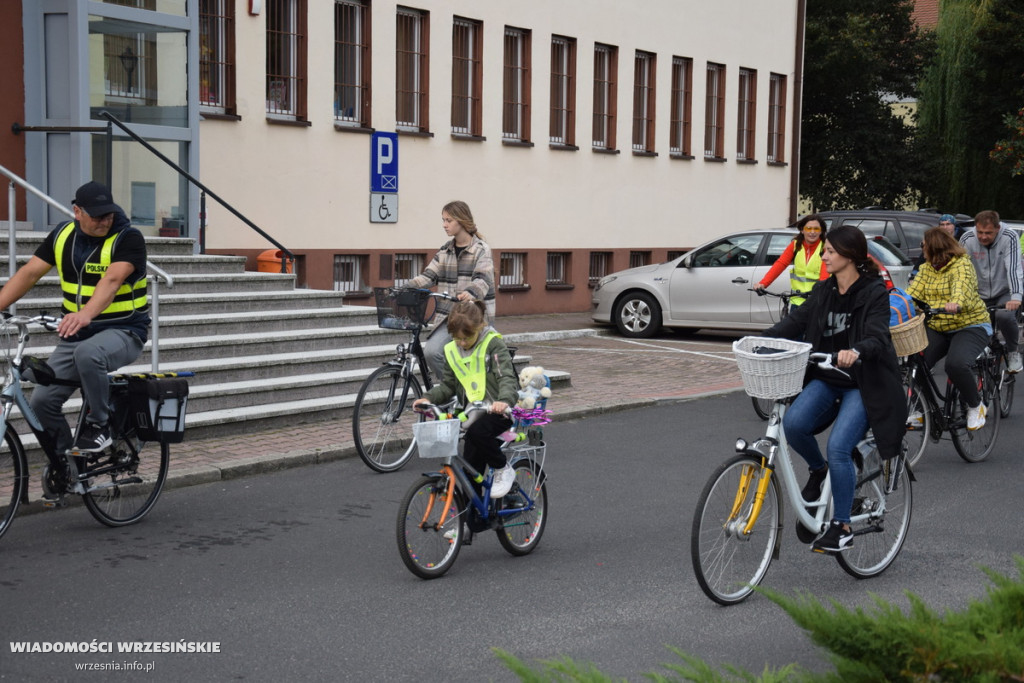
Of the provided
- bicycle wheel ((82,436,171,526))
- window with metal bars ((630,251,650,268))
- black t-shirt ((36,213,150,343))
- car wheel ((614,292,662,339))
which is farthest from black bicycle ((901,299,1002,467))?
window with metal bars ((630,251,650,268))

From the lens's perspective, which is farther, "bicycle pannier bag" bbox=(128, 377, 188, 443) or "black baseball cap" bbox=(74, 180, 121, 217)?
"bicycle pannier bag" bbox=(128, 377, 188, 443)

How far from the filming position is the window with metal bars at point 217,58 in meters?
16.5

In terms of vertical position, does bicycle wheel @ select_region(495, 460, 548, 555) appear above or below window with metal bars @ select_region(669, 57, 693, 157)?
below

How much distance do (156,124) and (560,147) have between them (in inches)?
400

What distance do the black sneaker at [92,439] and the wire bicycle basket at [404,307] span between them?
2.41 m

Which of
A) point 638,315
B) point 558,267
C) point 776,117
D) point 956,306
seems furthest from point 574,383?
point 776,117

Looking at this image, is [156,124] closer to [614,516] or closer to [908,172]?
[614,516]

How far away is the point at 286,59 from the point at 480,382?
12355 millimetres

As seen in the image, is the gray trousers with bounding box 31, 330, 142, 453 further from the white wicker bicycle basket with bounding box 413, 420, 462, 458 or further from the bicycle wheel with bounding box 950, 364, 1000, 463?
the bicycle wheel with bounding box 950, 364, 1000, 463

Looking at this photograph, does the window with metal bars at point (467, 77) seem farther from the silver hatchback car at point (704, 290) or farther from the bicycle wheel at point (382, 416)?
the bicycle wheel at point (382, 416)

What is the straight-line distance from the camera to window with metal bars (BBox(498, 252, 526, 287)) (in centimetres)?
2180

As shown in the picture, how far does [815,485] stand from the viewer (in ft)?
20.0

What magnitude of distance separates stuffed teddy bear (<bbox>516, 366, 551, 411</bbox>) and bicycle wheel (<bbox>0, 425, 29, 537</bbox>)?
2541 millimetres

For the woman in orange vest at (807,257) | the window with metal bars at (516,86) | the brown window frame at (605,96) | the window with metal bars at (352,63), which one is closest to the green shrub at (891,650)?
the woman in orange vest at (807,257)
